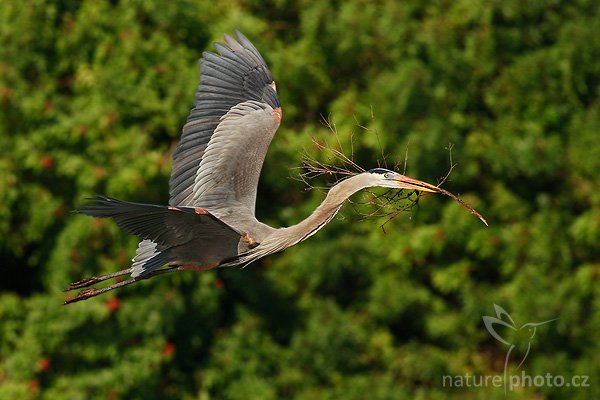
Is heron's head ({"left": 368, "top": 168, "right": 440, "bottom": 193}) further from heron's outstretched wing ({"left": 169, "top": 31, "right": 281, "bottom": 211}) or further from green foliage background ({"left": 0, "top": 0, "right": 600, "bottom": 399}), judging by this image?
green foliage background ({"left": 0, "top": 0, "right": 600, "bottom": 399})

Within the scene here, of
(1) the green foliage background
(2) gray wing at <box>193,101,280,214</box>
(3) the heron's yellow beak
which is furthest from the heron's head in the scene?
(1) the green foliage background

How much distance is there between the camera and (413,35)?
1133 centimetres

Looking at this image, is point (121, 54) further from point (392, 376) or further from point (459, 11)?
point (392, 376)

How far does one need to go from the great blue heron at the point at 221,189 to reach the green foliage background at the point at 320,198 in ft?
10.6

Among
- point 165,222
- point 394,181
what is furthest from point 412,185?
point 165,222

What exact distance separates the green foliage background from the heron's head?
4672 mm

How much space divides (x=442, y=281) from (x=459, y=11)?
7.80 ft

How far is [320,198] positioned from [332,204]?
4.86m

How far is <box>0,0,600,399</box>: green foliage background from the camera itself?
10711 mm

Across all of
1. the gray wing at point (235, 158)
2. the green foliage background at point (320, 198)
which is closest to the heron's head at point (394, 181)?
the gray wing at point (235, 158)

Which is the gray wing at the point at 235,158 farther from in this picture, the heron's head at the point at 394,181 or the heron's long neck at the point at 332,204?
the heron's head at the point at 394,181

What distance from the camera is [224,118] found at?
720 cm

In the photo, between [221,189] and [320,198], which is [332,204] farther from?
[320,198]

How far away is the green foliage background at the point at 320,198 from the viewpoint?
10.7m
